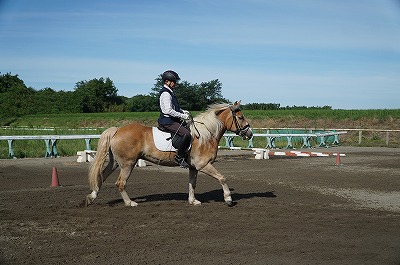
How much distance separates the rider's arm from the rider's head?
26 cm

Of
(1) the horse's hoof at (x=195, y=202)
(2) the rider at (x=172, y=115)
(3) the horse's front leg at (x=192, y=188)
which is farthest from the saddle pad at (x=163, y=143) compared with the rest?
(1) the horse's hoof at (x=195, y=202)

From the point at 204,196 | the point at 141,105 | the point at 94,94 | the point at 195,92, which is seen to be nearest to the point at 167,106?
the point at 204,196

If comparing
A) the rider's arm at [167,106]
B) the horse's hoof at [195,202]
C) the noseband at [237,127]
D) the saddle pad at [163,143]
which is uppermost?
the rider's arm at [167,106]

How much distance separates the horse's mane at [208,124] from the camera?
10.1 meters

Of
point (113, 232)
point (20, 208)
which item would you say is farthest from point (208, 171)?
point (20, 208)

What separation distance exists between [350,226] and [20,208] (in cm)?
624

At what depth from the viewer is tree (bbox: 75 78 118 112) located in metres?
89.8

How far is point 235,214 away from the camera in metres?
8.87

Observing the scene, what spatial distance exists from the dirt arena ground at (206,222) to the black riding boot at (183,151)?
0.89 m

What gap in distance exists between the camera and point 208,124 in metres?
10.3

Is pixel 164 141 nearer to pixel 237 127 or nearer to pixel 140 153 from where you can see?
pixel 140 153

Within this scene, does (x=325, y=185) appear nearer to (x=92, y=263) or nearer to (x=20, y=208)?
(x=20, y=208)

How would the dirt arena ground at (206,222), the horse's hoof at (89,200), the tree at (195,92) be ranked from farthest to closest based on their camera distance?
the tree at (195,92), the horse's hoof at (89,200), the dirt arena ground at (206,222)

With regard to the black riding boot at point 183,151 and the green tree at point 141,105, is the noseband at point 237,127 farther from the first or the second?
the green tree at point 141,105
